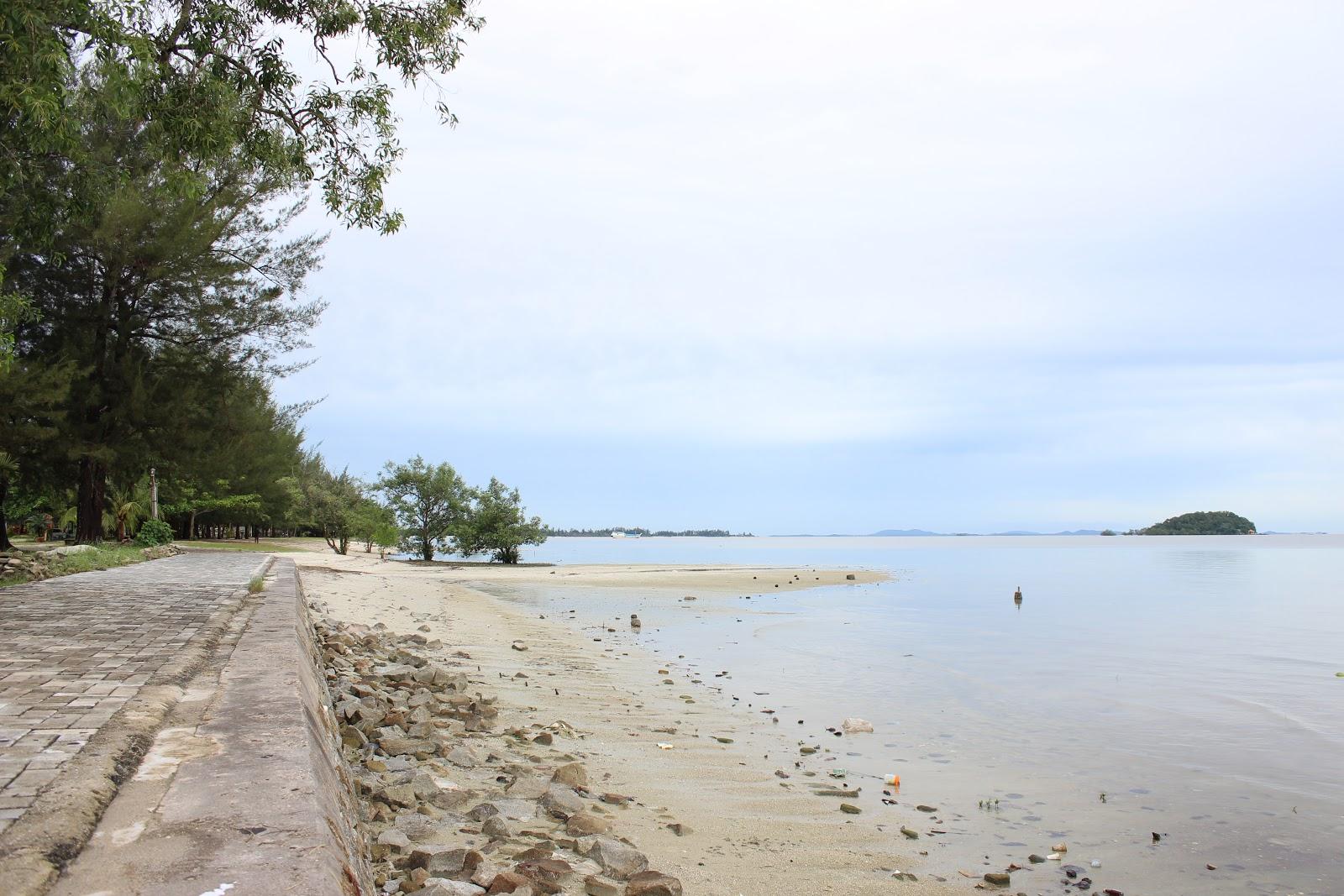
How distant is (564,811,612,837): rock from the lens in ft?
17.4

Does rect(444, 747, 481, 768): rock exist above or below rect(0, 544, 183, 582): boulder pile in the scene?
below

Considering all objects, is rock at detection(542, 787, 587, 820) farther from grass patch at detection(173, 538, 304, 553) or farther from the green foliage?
grass patch at detection(173, 538, 304, 553)

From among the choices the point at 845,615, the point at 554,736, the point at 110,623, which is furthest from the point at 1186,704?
the point at 110,623

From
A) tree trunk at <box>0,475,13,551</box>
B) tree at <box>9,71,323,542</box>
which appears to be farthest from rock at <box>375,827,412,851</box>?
tree trunk at <box>0,475,13,551</box>

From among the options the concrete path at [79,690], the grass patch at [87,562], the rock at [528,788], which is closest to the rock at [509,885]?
the concrete path at [79,690]

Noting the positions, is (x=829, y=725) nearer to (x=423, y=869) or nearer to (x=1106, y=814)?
(x=1106, y=814)

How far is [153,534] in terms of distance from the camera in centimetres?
2759

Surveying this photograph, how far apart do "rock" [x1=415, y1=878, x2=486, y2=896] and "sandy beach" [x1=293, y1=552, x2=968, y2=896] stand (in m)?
1.51

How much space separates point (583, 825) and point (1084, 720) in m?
8.17

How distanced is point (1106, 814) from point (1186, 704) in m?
6.42

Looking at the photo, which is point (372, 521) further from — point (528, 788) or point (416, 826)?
point (416, 826)

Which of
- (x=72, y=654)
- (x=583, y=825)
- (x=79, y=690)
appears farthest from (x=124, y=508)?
(x=583, y=825)

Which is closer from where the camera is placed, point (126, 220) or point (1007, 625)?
point (126, 220)

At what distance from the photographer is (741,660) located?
14.5 meters
